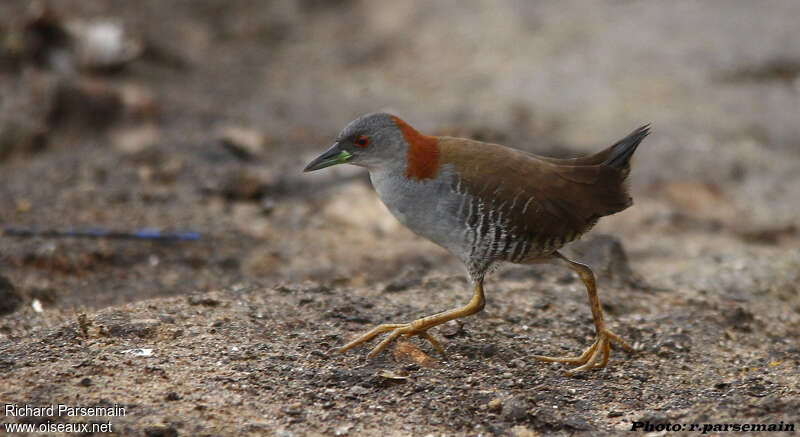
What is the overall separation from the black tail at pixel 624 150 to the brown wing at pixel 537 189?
5 centimetres

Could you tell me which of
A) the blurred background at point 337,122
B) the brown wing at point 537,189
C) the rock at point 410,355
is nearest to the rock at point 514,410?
the rock at point 410,355

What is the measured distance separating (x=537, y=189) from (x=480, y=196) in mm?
327

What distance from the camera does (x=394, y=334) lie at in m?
A: 4.71

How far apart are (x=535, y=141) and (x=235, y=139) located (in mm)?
3110

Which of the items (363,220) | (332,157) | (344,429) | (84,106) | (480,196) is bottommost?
(344,429)

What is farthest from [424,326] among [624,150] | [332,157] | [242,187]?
[242,187]

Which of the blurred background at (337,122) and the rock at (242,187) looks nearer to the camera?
the blurred background at (337,122)

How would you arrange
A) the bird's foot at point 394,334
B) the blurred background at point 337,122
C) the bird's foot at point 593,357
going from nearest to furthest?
the bird's foot at point 394,334, the bird's foot at point 593,357, the blurred background at point 337,122

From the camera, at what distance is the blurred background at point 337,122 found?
261 inches

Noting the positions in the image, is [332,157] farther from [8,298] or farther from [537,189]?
[8,298]

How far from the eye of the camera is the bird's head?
4.64 m

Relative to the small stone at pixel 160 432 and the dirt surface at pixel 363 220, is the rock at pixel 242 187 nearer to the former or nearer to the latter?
the dirt surface at pixel 363 220

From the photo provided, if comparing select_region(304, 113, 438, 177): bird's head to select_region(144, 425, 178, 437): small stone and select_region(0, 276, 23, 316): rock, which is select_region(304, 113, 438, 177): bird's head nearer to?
select_region(144, 425, 178, 437): small stone

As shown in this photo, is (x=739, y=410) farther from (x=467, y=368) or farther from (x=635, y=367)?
(x=467, y=368)
